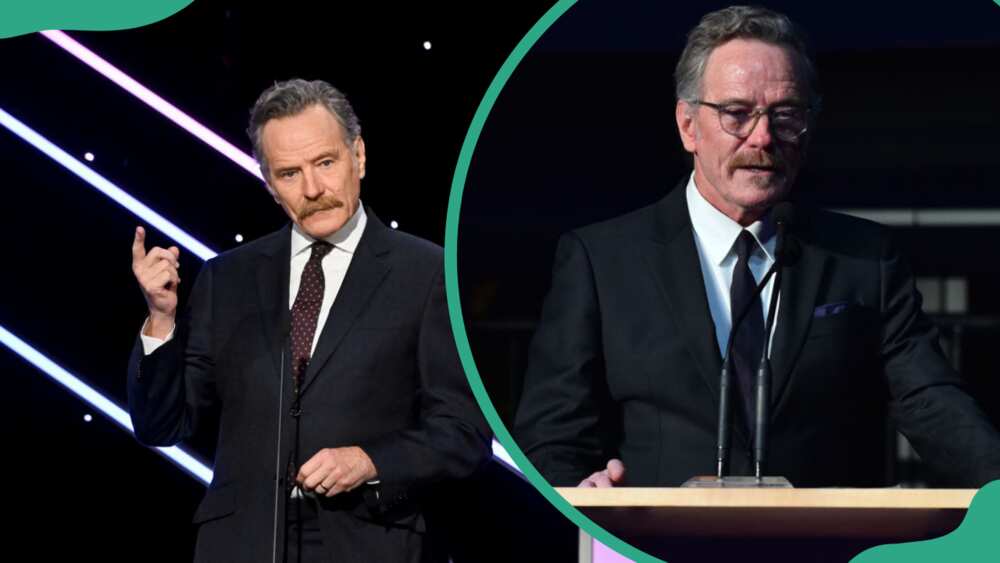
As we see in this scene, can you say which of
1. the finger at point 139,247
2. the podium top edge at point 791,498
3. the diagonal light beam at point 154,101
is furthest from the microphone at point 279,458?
the podium top edge at point 791,498

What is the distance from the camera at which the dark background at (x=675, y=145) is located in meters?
3.84

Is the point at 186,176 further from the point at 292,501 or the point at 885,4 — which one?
the point at 885,4

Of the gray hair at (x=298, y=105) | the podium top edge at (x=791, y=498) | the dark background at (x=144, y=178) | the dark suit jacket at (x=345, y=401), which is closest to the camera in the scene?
the podium top edge at (x=791, y=498)

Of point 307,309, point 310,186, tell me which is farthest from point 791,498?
point 310,186

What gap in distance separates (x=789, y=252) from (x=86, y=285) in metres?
1.84

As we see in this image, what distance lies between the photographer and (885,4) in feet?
13.0

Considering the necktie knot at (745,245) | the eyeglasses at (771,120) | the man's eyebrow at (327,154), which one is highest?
the man's eyebrow at (327,154)

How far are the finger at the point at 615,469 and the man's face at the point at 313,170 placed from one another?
2.94ft

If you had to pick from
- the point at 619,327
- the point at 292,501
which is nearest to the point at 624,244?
the point at 619,327

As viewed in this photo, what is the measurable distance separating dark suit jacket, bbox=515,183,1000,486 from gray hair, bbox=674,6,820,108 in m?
0.26

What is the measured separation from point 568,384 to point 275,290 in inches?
31.3

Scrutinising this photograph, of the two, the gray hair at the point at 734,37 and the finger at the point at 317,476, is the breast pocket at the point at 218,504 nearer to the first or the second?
the finger at the point at 317,476

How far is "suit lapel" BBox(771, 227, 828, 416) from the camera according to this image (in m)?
3.90

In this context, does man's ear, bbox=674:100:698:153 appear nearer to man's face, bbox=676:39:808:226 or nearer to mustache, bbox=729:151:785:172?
man's face, bbox=676:39:808:226
